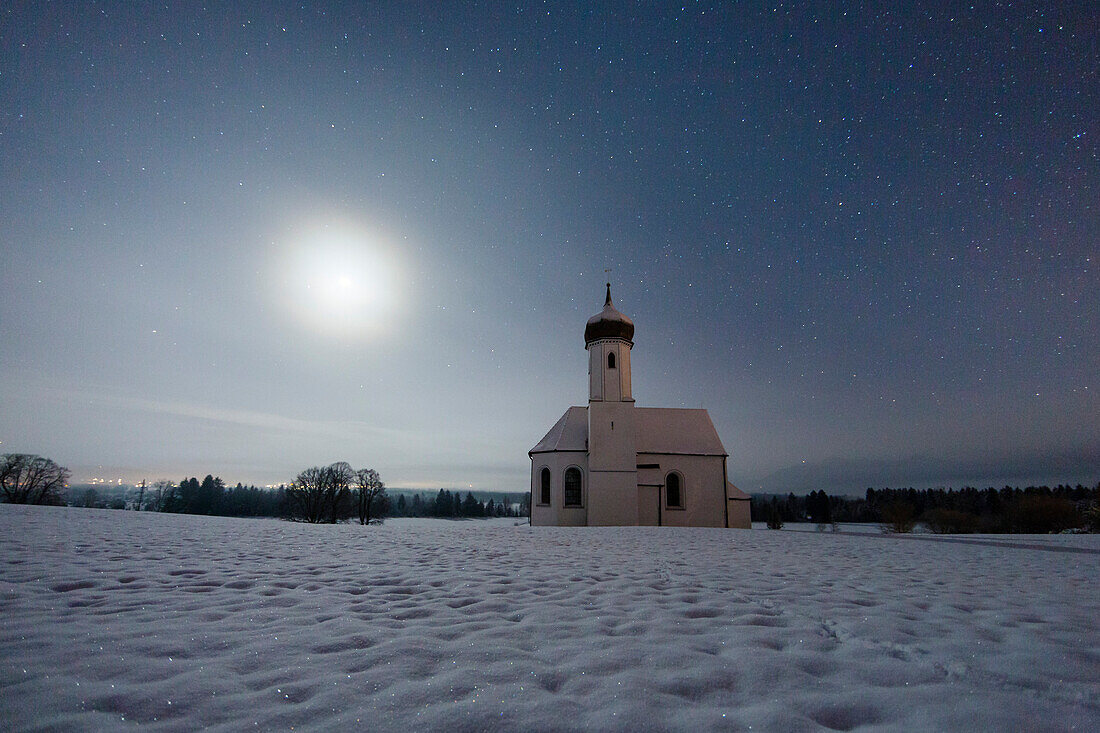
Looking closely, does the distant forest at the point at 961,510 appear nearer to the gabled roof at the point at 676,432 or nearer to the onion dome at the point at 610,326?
the gabled roof at the point at 676,432

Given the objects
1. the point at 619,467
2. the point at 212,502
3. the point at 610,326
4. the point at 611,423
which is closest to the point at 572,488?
the point at 619,467

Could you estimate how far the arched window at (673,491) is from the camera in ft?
83.1

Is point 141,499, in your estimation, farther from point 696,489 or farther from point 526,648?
point 526,648

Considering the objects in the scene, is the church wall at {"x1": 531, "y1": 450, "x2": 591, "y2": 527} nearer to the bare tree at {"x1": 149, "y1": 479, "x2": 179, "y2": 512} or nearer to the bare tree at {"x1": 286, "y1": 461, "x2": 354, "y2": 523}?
the bare tree at {"x1": 286, "y1": 461, "x2": 354, "y2": 523}

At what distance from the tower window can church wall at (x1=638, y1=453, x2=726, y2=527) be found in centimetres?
530

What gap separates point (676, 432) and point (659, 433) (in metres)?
1.05

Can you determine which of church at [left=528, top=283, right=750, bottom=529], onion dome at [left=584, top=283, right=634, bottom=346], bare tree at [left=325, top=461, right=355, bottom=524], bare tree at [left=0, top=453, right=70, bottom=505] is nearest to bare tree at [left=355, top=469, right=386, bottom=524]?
bare tree at [left=325, top=461, right=355, bottom=524]

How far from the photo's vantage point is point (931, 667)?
2816 millimetres

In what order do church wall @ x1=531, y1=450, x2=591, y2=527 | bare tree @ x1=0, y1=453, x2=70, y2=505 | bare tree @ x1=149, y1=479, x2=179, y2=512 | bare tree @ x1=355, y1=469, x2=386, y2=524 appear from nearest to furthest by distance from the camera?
church wall @ x1=531, y1=450, x2=591, y2=527, bare tree @ x1=0, y1=453, x2=70, y2=505, bare tree @ x1=355, y1=469, x2=386, y2=524, bare tree @ x1=149, y1=479, x2=179, y2=512

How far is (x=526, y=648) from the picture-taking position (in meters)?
3.11

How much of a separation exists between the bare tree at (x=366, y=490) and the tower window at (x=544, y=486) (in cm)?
3285

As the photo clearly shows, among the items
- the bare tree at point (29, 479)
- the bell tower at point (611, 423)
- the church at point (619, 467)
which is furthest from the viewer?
the bare tree at point (29, 479)

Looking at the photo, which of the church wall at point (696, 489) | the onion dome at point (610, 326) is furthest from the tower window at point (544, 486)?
the onion dome at point (610, 326)

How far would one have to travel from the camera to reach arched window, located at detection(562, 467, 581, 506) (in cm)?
2459
